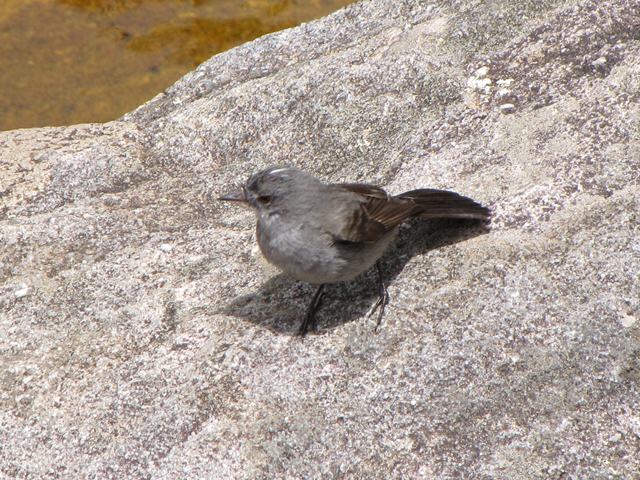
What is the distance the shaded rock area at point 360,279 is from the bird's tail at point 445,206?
0.44 feet

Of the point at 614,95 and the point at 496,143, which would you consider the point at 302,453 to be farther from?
the point at 614,95

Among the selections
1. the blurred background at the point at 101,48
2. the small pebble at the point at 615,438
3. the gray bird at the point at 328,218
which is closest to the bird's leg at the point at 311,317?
the gray bird at the point at 328,218

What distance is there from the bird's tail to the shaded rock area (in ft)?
0.44

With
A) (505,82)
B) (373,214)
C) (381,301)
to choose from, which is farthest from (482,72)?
(381,301)

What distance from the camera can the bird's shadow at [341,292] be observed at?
4672mm

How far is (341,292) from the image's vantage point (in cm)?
495

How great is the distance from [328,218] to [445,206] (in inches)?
26.4

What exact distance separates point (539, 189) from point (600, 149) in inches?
17.2

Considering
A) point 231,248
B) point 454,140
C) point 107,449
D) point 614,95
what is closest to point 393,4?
point 454,140

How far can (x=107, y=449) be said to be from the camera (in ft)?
13.7

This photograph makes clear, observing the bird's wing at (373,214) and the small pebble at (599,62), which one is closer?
the bird's wing at (373,214)

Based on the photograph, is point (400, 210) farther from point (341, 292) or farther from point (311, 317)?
point (311, 317)

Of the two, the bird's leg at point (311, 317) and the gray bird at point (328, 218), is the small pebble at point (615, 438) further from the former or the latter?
the bird's leg at point (311, 317)

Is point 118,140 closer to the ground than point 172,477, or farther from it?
farther from it
